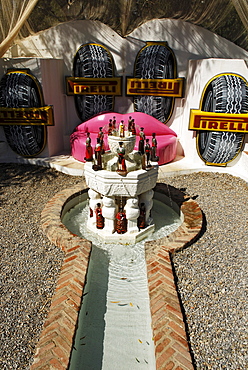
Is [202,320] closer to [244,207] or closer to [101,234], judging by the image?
[101,234]

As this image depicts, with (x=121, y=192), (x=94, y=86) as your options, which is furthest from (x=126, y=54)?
(x=121, y=192)

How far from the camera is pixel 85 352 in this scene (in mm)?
3588

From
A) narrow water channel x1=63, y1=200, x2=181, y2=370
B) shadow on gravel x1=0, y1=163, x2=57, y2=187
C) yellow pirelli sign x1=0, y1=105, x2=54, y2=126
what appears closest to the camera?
narrow water channel x1=63, y1=200, x2=181, y2=370

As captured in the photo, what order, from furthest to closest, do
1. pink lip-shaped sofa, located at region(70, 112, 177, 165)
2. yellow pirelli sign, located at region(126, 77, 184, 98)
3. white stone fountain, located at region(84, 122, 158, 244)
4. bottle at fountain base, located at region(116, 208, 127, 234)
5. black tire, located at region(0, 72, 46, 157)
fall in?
yellow pirelli sign, located at region(126, 77, 184, 98) → pink lip-shaped sofa, located at region(70, 112, 177, 165) → black tire, located at region(0, 72, 46, 157) → bottle at fountain base, located at region(116, 208, 127, 234) → white stone fountain, located at region(84, 122, 158, 244)

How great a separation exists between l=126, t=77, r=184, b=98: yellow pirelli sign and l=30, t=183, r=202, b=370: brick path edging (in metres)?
5.41

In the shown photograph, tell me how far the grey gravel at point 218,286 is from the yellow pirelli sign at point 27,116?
5950 millimetres

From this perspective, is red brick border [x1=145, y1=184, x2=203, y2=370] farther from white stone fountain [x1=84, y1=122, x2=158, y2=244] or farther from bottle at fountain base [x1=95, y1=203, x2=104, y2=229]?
bottle at fountain base [x1=95, y1=203, x2=104, y2=229]

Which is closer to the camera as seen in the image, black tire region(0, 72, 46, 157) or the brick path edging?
the brick path edging

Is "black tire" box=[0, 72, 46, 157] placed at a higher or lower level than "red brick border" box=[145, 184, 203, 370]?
higher

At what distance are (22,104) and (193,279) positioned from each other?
808 centimetres

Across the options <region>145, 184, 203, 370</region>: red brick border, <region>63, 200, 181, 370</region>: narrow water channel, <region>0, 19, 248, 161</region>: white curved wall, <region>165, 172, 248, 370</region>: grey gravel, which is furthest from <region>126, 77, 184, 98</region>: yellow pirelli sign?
<region>63, 200, 181, 370</region>: narrow water channel

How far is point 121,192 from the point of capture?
5.55 meters

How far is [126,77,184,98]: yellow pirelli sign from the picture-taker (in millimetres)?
9938

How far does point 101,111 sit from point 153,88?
6.97 ft
